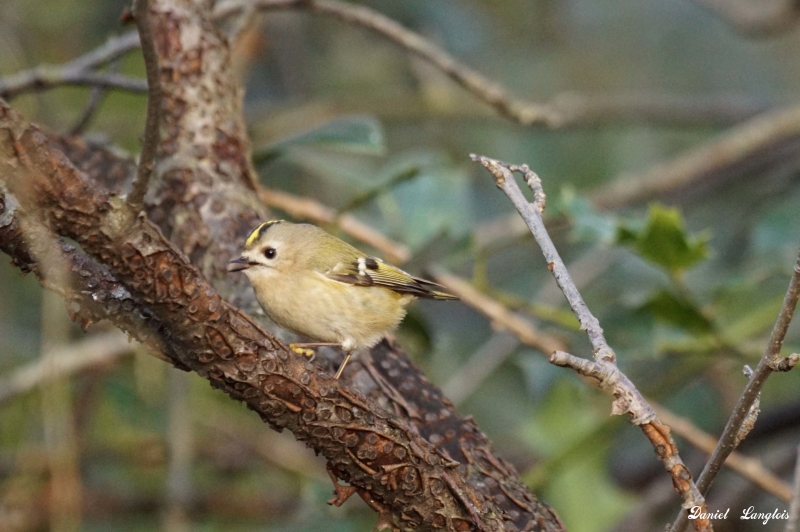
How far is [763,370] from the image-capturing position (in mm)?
1332

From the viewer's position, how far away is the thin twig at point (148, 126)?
1.29m

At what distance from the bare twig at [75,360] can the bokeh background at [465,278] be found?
2cm

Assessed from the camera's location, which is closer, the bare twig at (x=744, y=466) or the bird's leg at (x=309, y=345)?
the bird's leg at (x=309, y=345)

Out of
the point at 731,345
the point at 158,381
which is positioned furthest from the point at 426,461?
the point at 158,381

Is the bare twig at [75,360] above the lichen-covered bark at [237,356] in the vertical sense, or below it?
above

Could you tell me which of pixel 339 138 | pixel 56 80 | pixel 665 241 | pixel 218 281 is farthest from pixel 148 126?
pixel 665 241

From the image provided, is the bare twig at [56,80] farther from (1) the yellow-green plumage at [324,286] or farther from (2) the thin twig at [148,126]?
(2) the thin twig at [148,126]

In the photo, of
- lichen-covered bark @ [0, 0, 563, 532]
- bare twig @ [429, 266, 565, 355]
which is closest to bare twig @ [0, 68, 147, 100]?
lichen-covered bark @ [0, 0, 563, 532]

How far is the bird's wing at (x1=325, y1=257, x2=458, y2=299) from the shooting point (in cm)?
253

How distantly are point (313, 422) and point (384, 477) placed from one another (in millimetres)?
184

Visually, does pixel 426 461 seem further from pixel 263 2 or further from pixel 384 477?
pixel 263 2

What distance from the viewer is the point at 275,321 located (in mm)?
2309

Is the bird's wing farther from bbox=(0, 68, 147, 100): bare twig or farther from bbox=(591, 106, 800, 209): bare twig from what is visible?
bbox=(591, 106, 800, 209): bare twig

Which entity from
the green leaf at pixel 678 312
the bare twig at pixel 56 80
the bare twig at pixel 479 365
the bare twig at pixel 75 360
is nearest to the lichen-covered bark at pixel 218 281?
the bare twig at pixel 56 80
